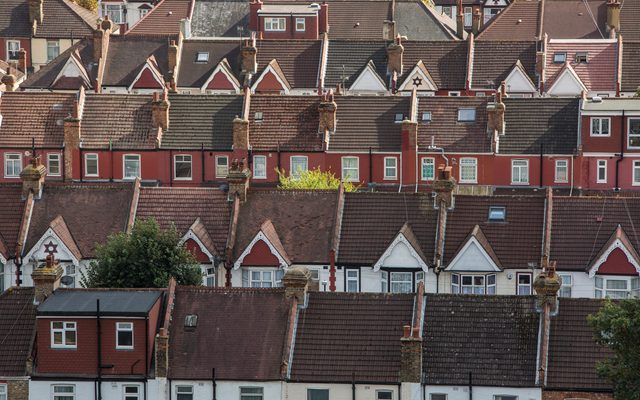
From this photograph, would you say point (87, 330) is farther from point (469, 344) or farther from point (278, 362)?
point (469, 344)

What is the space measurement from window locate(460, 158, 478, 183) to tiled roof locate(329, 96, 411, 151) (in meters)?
4.15

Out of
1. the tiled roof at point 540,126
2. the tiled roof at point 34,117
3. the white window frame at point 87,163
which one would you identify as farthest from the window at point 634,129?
the tiled roof at point 34,117

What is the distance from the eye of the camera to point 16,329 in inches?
3442

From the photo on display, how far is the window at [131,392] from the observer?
3383 inches

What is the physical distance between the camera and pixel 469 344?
8569 cm

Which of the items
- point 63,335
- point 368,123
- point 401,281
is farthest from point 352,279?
point 368,123

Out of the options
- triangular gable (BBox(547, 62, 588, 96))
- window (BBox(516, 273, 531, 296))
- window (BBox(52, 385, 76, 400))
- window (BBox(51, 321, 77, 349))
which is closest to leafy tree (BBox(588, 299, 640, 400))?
window (BBox(51, 321, 77, 349))

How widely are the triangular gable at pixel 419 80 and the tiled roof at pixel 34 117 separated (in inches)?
1164

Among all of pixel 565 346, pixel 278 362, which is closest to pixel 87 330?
pixel 278 362

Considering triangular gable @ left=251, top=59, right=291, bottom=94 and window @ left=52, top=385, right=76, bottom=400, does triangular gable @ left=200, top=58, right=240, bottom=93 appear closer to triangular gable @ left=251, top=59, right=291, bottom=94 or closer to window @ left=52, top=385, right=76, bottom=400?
triangular gable @ left=251, top=59, right=291, bottom=94

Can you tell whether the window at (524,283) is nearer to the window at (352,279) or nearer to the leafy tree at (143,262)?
the window at (352,279)

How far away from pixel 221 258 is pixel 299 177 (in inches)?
748

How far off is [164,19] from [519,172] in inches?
2005

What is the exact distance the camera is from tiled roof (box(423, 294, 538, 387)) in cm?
8462
